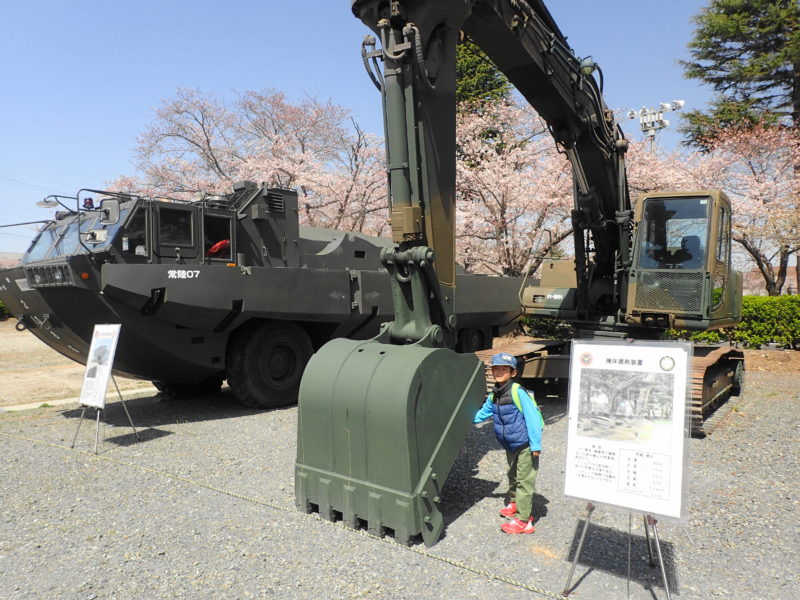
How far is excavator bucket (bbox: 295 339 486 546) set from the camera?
→ 13.4 feet

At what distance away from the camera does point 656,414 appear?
3371 millimetres

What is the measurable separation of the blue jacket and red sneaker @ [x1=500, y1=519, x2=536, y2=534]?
49cm

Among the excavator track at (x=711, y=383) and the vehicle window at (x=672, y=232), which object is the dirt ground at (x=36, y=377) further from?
→ the excavator track at (x=711, y=383)

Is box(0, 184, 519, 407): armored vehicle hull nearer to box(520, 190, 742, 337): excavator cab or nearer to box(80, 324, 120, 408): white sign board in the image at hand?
box(80, 324, 120, 408): white sign board

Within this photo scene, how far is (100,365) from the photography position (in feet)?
23.0

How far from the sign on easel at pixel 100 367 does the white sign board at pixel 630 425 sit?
A: 17.0ft

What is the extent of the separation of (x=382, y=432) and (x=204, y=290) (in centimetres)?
455

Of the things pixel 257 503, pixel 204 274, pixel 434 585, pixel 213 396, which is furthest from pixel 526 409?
pixel 213 396

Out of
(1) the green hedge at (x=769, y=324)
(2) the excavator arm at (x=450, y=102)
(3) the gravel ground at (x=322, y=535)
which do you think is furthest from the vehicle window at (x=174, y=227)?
(1) the green hedge at (x=769, y=324)

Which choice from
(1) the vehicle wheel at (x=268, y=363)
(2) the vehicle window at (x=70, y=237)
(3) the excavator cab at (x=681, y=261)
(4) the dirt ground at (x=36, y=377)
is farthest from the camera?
(4) the dirt ground at (x=36, y=377)

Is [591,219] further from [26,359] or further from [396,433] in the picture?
[26,359]

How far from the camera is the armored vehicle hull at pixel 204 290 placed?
7.50 metres

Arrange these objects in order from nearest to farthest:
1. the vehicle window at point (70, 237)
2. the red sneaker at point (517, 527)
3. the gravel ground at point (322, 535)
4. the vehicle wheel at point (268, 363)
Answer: the gravel ground at point (322, 535)
the red sneaker at point (517, 527)
the vehicle window at point (70, 237)
the vehicle wheel at point (268, 363)

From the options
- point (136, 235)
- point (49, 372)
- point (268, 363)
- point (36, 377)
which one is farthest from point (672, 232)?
point (49, 372)
